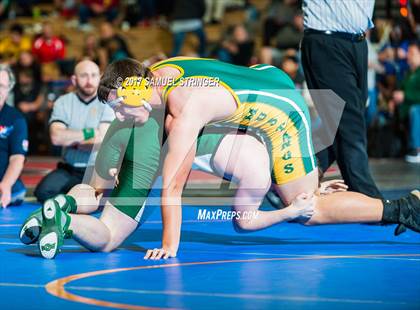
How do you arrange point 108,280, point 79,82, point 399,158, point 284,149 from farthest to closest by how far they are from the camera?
point 399,158
point 79,82
point 284,149
point 108,280

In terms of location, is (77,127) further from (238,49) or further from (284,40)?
(284,40)

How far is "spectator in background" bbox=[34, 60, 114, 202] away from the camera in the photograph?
899 cm

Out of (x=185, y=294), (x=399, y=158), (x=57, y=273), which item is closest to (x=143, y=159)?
(x=57, y=273)

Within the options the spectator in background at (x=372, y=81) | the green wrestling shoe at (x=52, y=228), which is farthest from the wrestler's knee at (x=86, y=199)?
the spectator in background at (x=372, y=81)

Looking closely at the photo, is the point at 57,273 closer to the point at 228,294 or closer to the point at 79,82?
the point at 228,294

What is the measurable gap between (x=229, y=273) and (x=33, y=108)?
1096 centimetres

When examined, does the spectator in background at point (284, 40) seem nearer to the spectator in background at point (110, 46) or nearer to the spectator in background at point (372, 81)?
the spectator in background at point (372, 81)

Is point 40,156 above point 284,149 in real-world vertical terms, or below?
below

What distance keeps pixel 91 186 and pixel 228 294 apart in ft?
10.9

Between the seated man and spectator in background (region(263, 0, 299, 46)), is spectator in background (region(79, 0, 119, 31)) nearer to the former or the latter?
spectator in background (region(263, 0, 299, 46))

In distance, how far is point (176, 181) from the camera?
18.9 feet

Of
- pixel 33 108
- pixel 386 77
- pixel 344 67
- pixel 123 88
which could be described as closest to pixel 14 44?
pixel 33 108

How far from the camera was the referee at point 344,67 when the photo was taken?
7.02 m

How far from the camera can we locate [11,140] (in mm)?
8914
